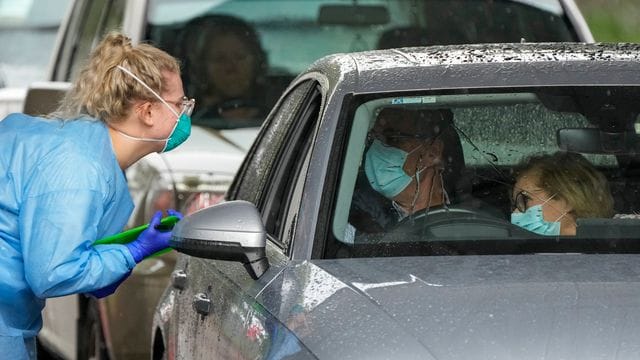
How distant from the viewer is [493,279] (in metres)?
4.46

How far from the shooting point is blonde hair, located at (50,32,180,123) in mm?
5555

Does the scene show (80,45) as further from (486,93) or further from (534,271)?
(534,271)

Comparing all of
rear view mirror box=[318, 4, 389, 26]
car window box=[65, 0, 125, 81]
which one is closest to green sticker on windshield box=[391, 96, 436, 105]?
rear view mirror box=[318, 4, 389, 26]

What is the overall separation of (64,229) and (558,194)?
57.0 inches

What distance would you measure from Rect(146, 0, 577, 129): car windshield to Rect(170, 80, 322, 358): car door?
3.46 metres

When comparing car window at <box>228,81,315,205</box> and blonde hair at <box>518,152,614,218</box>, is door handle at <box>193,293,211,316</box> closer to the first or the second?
car window at <box>228,81,315,205</box>

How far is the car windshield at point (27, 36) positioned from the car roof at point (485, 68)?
12.2m

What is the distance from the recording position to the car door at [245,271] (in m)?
4.88

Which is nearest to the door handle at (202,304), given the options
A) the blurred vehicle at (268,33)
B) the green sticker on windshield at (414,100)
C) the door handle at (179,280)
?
the door handle at (179,280)

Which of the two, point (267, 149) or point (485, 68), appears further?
point (267, 149)

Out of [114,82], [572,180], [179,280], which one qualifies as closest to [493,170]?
[572,180]

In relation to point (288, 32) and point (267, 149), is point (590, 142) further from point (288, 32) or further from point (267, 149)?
point (288, 32)

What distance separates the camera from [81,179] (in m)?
5.25

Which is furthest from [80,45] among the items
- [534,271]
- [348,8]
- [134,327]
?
[534,271]
